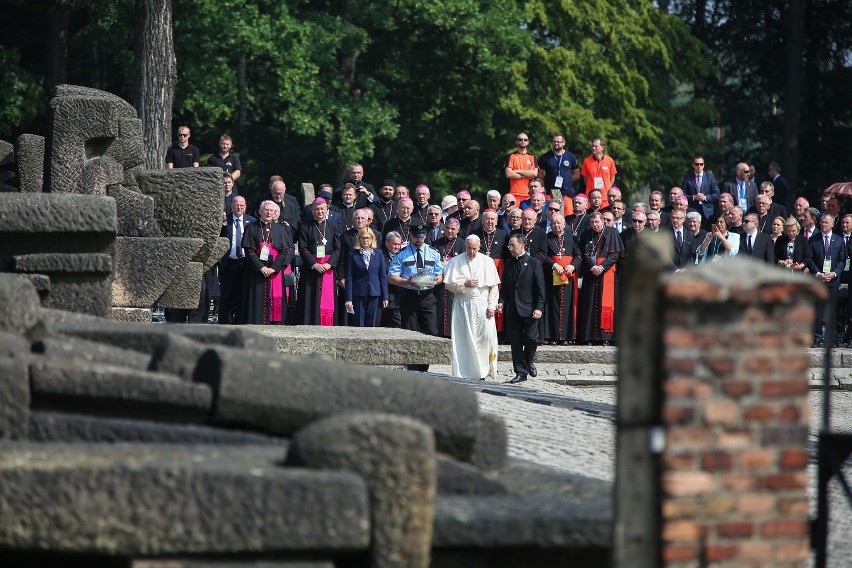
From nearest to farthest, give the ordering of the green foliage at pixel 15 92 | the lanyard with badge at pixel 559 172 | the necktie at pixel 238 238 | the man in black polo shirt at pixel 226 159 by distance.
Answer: the necktie at pixel 238 238 → the man in black polo shirt at pixel 226 159 → the lanyard with badge at pixel 559 172 → the green foliage at pixel 15 92

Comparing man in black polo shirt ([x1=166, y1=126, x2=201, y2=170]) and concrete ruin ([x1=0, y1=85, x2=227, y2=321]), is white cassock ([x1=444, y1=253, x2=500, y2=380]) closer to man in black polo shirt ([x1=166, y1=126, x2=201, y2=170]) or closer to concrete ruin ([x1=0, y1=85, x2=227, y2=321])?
man in black polo shirt ([x1=166, y1=126, x2=201, y2=170])

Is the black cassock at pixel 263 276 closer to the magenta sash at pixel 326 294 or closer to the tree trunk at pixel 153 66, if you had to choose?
the magenta sash at pixel 326 294

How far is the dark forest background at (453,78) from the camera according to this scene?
1177 inches

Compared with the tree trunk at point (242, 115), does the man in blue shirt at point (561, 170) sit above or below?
below

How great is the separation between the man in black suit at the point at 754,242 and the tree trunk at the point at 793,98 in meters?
15.8

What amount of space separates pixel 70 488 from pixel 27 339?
155 centimetres

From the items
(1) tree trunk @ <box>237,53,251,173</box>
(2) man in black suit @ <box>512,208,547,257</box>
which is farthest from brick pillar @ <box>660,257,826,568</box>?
(1) tree trunk @ <box>237,53,251,173</box>

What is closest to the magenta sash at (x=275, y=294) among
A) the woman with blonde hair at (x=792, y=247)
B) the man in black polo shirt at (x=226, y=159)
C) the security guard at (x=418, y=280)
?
the security guard at (x=418, y=280)

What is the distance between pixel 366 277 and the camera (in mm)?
19016

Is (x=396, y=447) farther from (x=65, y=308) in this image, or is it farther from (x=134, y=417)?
(x=65, y=308)

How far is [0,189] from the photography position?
36.4ft

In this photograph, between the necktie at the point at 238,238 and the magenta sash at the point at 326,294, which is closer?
the magenta sash at the point at 326,294

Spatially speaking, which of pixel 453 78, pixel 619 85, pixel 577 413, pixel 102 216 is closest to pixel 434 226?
pixel 577 413

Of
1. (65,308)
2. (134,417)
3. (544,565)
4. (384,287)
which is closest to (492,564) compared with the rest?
(544,565)
